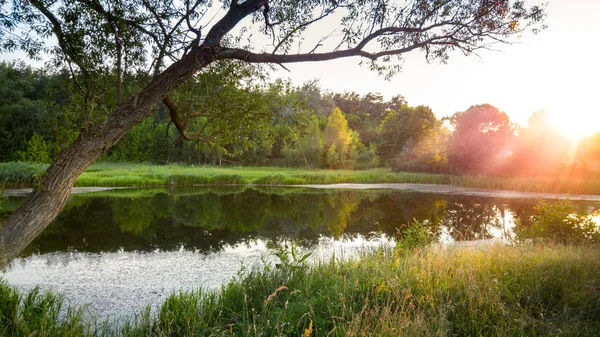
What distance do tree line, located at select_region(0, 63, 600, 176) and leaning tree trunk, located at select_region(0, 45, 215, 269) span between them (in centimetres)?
35

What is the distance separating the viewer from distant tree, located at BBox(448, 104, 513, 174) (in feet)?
96.3

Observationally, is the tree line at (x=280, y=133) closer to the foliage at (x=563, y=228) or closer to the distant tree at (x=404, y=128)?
the distant tree at (x=404, y=128)

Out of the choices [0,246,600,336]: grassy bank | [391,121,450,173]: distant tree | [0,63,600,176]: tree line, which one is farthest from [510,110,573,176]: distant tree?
[0,246,600,336]: grassy bank

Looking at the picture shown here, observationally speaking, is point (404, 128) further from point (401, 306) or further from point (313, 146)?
point (401, 306)

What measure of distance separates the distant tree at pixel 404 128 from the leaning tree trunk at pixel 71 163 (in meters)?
34.7

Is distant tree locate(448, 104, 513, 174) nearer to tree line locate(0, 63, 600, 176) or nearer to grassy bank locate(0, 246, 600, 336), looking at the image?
tree line locate(0, 63, 600, 176)

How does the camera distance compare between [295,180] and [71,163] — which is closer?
[71,163]

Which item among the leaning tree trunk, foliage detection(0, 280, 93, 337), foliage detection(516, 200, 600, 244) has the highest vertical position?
the leaning tree trunk

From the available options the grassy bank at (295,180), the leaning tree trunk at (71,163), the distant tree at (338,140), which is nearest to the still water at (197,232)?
the leaning tree trunk at (71,163)

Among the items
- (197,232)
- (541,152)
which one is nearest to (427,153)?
(541,152)

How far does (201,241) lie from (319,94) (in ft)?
192

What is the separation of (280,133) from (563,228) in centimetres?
771

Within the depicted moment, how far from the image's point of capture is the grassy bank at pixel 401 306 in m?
3.61

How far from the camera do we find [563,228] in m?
8.70
